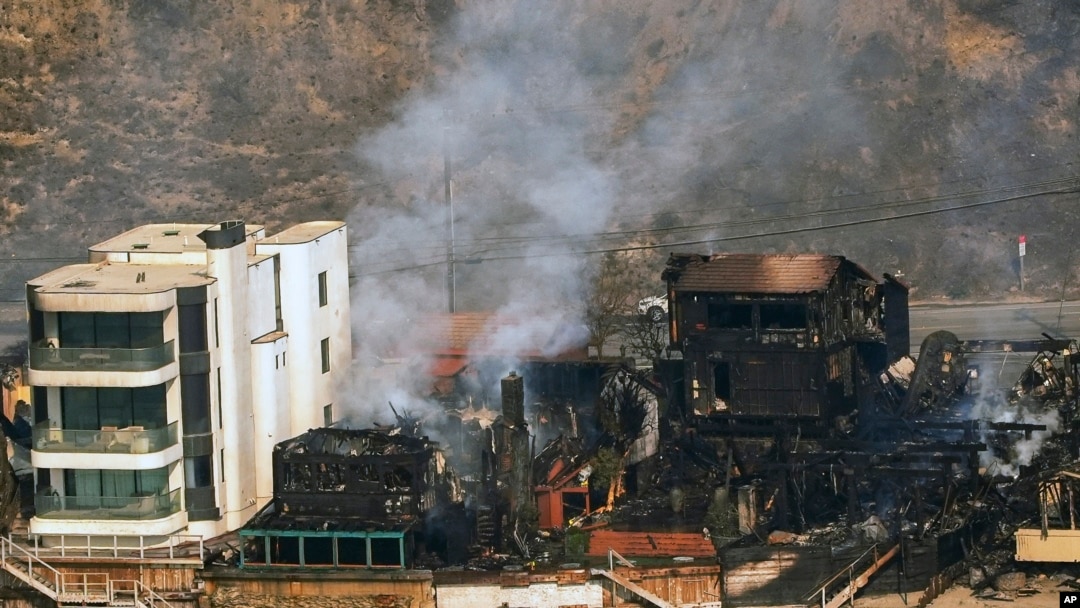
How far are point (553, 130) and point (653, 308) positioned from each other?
19545mm

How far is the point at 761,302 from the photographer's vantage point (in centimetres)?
6931

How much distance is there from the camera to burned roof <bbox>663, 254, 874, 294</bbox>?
69.2m

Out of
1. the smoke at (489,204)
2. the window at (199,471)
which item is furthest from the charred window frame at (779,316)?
the window at (199,471)

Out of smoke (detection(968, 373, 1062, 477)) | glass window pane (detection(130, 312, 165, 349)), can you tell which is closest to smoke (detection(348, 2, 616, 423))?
glass window pane (detection(130, 312, 165, 349))

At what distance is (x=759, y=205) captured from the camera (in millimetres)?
95312

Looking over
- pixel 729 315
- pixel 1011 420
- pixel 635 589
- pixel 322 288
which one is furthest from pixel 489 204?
pixel 635 589

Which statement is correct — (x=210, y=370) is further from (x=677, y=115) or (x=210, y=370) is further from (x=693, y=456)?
(x=677, y=115)

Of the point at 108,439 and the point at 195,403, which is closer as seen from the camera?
the point at 108,439

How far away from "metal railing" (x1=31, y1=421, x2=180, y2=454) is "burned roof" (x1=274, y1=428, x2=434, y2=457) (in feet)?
9.72

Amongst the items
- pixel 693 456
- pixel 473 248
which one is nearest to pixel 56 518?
pixel 693 456

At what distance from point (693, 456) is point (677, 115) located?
111 feet

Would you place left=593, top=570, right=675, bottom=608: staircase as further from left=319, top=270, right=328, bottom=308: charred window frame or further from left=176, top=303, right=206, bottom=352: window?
left=319, top=270, right=328, bottom=308: charred window frame

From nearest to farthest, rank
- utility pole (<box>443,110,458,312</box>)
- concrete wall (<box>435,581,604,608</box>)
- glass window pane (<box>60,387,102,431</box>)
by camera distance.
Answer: concrete wall (<box>435,581,604,608</box>) < glass window pane (<box>60,387,102,431</box>) < utility pole (<box>443,110,458,312</box>)

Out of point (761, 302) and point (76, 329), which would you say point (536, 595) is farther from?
point (76, 329)
